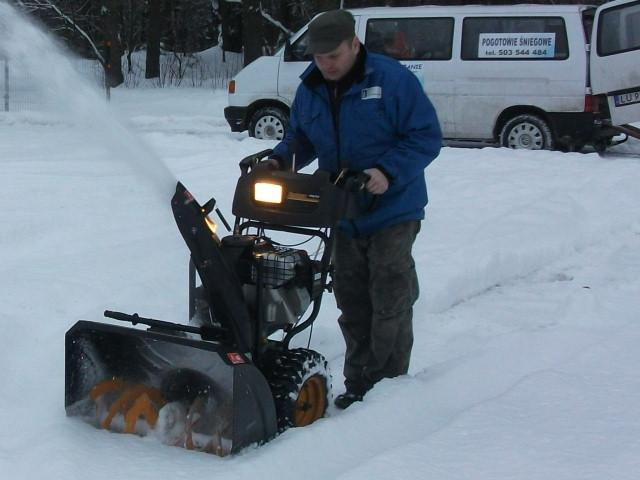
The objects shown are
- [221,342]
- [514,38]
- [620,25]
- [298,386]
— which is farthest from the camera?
[514,38]

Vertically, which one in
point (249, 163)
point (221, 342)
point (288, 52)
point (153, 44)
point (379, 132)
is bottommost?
point (221, 342)

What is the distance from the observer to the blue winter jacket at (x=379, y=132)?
3.73 m

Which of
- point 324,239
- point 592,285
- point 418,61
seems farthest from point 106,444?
point 418,61

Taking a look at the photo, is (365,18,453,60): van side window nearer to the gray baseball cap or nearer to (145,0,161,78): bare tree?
the gray baseball cap

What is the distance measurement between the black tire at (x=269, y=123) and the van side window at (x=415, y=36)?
1.60 m

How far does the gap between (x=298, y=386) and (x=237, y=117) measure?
10.2 meters

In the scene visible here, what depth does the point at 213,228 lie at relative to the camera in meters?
3.51

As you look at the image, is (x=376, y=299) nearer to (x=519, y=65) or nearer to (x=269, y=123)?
(x=519, y=65)

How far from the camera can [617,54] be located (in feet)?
38.4

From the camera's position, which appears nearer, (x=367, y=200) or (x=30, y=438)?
(x=30, y=438)

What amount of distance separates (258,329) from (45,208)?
3957 mm

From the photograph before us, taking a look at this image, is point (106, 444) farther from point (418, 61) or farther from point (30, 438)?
point (418, 61)

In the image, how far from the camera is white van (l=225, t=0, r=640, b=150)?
11781mm

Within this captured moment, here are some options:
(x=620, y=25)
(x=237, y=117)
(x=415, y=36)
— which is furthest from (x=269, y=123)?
(x=620, y=25)
